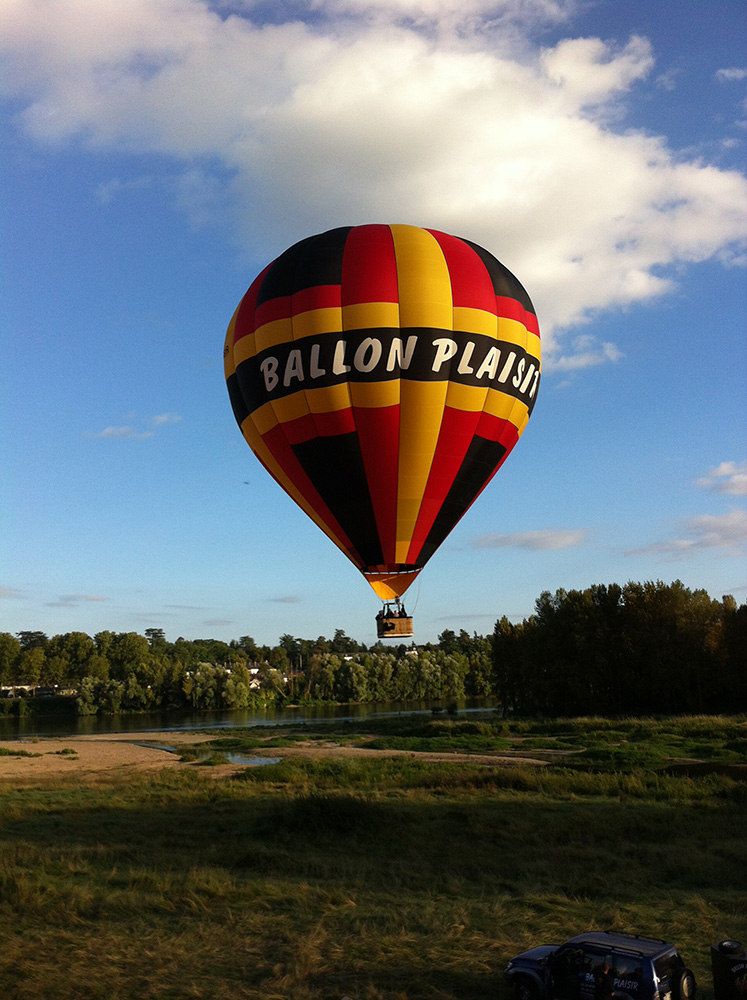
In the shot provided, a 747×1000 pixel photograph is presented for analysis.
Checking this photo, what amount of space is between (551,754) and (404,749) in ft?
32.3

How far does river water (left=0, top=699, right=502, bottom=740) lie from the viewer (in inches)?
3068

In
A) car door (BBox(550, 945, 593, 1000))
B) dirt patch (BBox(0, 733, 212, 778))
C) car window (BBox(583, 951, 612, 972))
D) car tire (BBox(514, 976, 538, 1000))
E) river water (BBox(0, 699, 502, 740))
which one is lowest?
river water (BBox(0, 699, 502, 740))

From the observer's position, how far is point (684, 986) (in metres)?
7.48

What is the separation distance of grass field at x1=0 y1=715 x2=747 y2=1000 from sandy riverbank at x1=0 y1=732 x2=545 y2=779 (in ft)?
27.9

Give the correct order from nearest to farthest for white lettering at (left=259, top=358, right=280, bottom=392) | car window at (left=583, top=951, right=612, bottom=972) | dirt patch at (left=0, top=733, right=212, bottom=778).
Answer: car window at (left=583, top=951, right=612, bottom=972) → white lettering at (left=259, top=358, right=280, bottom=392) → dirt patch at (left=0, top=733, right=212, bottom=778)

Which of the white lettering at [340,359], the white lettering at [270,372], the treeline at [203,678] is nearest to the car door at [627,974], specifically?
the white lettering at [340,359]

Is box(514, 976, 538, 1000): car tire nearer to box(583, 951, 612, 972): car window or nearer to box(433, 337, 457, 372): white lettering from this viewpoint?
box(583, 951, 612, 972): car window

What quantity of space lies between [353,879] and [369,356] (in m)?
12.2

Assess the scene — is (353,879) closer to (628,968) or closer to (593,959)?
(593,959)

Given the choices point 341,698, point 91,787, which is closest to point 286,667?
point 341,698

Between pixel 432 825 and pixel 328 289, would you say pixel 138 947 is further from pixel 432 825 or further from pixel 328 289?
pixel 328 289

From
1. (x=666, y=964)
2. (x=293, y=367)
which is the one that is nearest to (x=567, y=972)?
(x=666, y=964)

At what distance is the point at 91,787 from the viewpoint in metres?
29.8

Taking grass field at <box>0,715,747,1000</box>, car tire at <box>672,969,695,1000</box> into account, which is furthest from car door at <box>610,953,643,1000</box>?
grass field at <box>0,715,747,1000</box>
